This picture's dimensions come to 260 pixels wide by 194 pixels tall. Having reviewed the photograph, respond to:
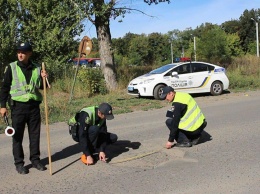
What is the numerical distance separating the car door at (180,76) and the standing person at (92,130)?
9.38 m

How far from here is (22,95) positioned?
543cm

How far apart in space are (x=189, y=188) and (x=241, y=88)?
1457cm

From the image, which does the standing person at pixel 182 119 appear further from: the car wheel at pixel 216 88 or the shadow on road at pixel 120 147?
the car wheel at pixel 216 88

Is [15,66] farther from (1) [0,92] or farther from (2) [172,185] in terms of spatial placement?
(2) [172,185]

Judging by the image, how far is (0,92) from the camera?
5.49 m

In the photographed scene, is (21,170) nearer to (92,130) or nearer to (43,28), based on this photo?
(92,130)

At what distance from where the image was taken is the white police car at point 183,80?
15.0 meters

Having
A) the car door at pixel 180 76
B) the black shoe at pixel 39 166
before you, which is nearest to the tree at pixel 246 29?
the car door at pixel 180 76

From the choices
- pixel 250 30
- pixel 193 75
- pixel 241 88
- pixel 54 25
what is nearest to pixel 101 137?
pixel 193 75

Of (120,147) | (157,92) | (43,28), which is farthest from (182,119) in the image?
(43,28)

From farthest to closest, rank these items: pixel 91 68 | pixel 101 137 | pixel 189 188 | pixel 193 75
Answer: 1. pixel 91 68
2. pixel 193 75
3. pixel 101 137
4. pixel 189 188

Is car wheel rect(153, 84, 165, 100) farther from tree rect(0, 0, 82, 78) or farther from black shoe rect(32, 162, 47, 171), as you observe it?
black shoe rect(32, 162, 47, 171)

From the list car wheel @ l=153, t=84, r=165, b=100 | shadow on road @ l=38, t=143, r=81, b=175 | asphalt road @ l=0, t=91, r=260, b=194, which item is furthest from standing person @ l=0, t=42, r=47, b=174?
car wheel @ l=153, t=84, r=165, b=100

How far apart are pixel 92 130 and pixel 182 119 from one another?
1.78m
